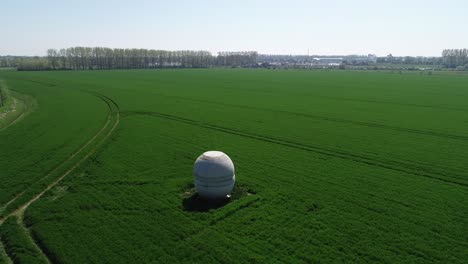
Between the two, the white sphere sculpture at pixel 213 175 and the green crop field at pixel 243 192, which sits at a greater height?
the white sphere sculpture at pixel 213 175

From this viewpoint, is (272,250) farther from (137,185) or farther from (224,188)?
(137,185)

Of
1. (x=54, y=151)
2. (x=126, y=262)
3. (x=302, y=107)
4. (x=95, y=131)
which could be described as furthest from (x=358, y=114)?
(x=126, y=262)

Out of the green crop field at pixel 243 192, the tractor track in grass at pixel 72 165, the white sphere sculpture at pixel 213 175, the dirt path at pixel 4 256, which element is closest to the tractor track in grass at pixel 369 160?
the green crop field at pixel 243 192

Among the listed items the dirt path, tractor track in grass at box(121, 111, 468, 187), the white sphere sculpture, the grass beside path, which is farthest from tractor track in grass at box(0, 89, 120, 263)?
the grass beside path

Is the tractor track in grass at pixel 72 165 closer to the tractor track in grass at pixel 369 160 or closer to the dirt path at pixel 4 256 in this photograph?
the dirt path at pixel 4 256

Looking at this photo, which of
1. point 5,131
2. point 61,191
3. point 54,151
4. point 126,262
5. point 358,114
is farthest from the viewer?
point 358,114

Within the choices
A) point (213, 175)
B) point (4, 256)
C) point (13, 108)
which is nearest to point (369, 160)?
point (213, 175)
